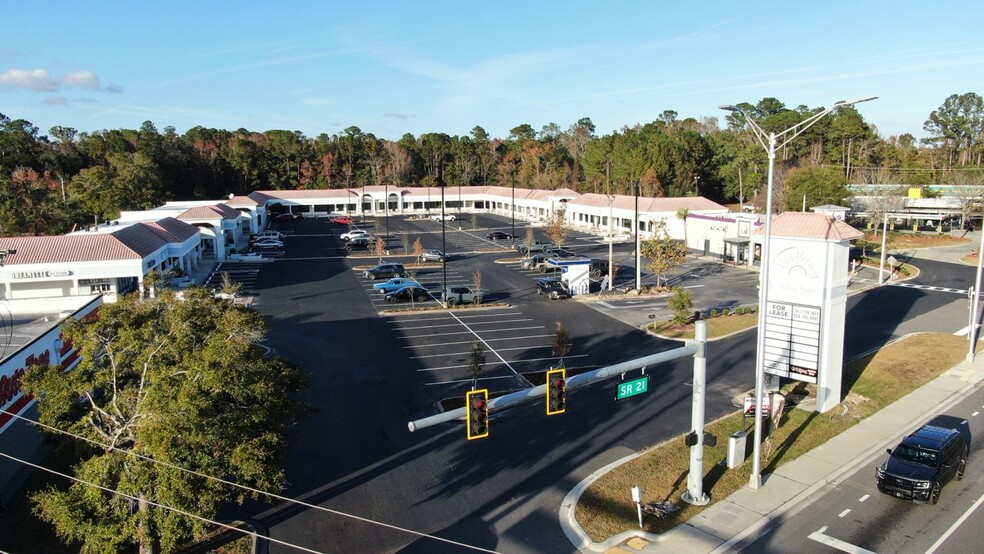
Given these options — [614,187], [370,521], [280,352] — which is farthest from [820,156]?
[370,521]

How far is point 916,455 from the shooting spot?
17469mm

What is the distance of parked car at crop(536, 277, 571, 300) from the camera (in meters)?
43.3

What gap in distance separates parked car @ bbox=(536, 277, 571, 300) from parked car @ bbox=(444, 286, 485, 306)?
4864 millimetres

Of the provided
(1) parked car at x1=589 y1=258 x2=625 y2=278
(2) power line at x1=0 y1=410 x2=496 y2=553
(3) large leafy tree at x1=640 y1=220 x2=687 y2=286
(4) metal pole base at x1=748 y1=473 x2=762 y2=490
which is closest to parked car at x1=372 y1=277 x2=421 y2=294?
(1) parked car at x1=589 y1=258 x2=625 y2=278

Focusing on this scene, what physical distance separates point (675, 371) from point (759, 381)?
9.97m

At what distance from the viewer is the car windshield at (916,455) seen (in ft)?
56.3

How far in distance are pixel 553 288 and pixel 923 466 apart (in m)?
28.0

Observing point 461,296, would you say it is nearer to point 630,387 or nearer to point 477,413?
point 630,387

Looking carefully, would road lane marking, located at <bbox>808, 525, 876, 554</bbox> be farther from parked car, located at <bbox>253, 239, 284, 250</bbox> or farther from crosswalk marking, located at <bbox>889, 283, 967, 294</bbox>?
parked car, located at <bbox>253, 239, 284, 250</bbox>

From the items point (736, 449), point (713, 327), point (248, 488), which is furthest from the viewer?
point (713, 327)

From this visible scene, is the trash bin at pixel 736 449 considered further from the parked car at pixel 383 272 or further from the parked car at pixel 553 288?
the parked car at pixel 383 272

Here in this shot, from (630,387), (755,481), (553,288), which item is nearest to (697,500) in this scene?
(755,481)

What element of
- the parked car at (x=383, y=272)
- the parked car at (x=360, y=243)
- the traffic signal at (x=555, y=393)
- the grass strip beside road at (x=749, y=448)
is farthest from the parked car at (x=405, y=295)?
the traffic signal at (x=555, y=393)

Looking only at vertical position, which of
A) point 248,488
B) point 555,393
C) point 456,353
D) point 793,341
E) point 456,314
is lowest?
point 456,353
